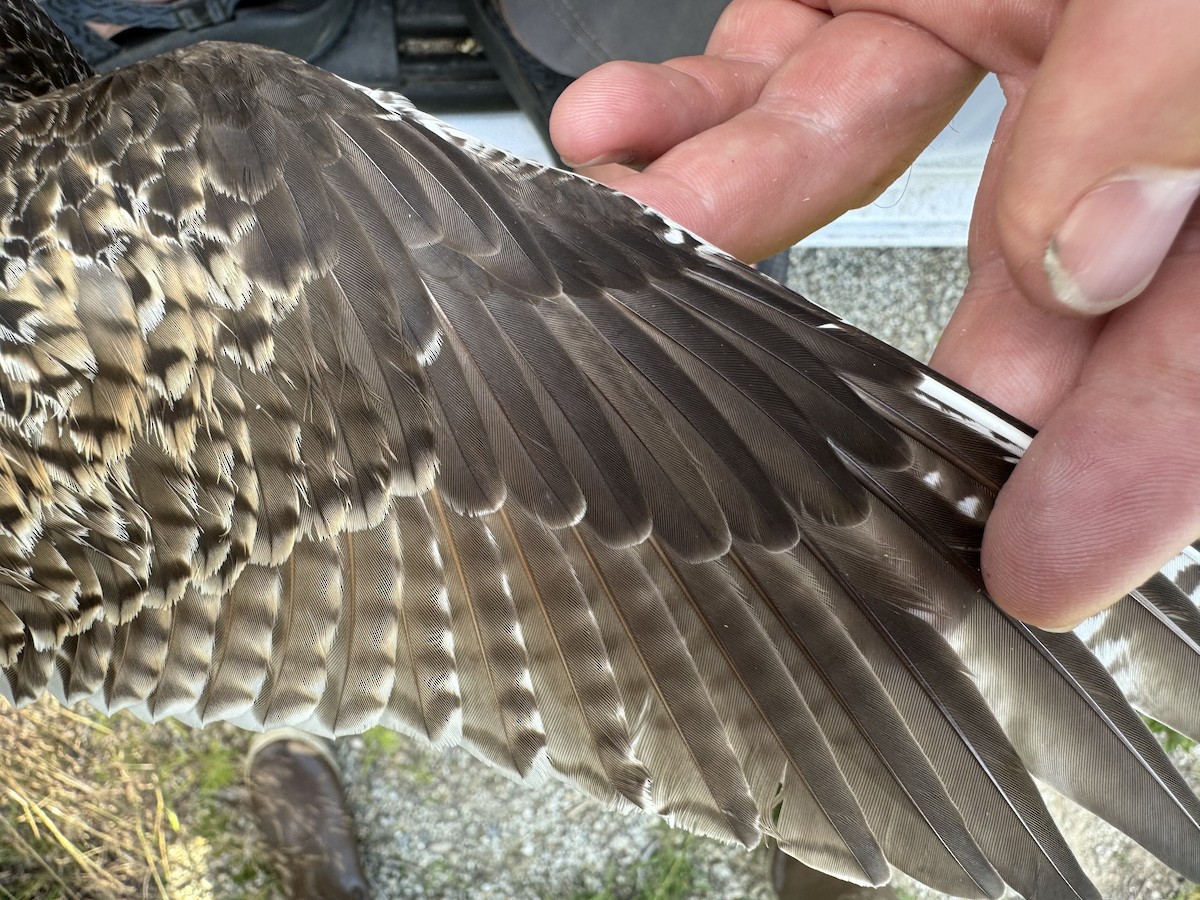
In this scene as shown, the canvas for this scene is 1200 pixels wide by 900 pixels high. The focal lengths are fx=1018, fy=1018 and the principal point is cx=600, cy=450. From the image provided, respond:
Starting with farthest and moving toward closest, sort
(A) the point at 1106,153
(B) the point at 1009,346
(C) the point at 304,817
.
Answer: (C) the point at 304,817 → (B) the point at 1009,346 → (A) the point at 1106,153

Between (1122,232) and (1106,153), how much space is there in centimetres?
9

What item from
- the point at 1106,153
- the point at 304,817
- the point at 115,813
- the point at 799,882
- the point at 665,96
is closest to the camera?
the point at 1106,153

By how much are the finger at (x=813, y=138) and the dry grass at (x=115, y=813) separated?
235 cm

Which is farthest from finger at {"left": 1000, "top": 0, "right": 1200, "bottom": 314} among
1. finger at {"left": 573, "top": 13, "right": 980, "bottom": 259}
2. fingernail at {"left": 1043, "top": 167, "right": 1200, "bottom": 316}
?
finger at {"left": 573, "top": 13, "right": 980, "bottom": 259}

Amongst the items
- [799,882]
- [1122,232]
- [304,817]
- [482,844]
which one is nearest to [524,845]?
[482,844]

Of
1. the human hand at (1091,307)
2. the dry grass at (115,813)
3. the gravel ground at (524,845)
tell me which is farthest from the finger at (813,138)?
the dry grass at (115,813)

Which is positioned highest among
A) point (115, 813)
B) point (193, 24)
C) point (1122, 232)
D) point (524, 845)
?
point (1122, 232)

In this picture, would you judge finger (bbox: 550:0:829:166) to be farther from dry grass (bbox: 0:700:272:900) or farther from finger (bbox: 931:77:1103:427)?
dry grass (bbox: 0:700:272:900)

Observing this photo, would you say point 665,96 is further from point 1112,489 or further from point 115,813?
point 115,813

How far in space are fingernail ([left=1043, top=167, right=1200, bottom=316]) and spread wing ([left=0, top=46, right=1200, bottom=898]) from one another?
21 centimetres

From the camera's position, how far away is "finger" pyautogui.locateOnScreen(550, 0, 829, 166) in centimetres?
186

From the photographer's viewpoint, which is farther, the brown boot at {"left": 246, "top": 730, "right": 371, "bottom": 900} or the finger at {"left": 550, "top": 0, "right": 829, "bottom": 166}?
the brown boot at {"left": 246, "top": 730, "right": 371, "bottom": 900}

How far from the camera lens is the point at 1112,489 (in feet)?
3.99

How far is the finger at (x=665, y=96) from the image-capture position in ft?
6.09
